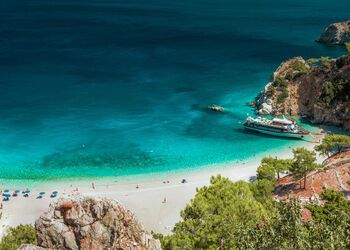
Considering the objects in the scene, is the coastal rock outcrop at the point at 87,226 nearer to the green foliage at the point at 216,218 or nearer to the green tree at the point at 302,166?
the green foliage at the point at 216,218

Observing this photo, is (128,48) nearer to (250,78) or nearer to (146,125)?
Answer: (250,78)

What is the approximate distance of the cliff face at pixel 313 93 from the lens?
8454cm

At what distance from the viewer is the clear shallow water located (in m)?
81.6

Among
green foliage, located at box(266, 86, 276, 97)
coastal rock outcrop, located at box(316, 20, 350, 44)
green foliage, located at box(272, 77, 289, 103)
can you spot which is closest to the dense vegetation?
green foliage, located at box(272, 77, 289, 103)

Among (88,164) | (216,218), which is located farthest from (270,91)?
(216,218)

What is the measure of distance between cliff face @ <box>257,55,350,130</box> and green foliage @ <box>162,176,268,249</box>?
53334 millimetres

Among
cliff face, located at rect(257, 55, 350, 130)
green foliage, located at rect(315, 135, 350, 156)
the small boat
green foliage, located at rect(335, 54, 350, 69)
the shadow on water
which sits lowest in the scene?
green foliage, located at rect(315, 135, 350, 156)

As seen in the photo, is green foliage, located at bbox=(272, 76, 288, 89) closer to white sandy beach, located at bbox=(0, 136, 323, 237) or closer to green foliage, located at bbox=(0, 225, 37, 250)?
white sandy beach, located at bbox=(0, 136, 323, 237)

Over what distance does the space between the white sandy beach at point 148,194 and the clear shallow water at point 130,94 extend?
12.4ft

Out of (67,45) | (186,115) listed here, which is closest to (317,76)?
(186,115)

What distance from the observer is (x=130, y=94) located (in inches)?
4424

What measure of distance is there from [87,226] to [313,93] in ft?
260

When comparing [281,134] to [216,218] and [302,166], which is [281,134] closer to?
[302,166]

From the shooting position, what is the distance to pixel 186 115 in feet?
324
